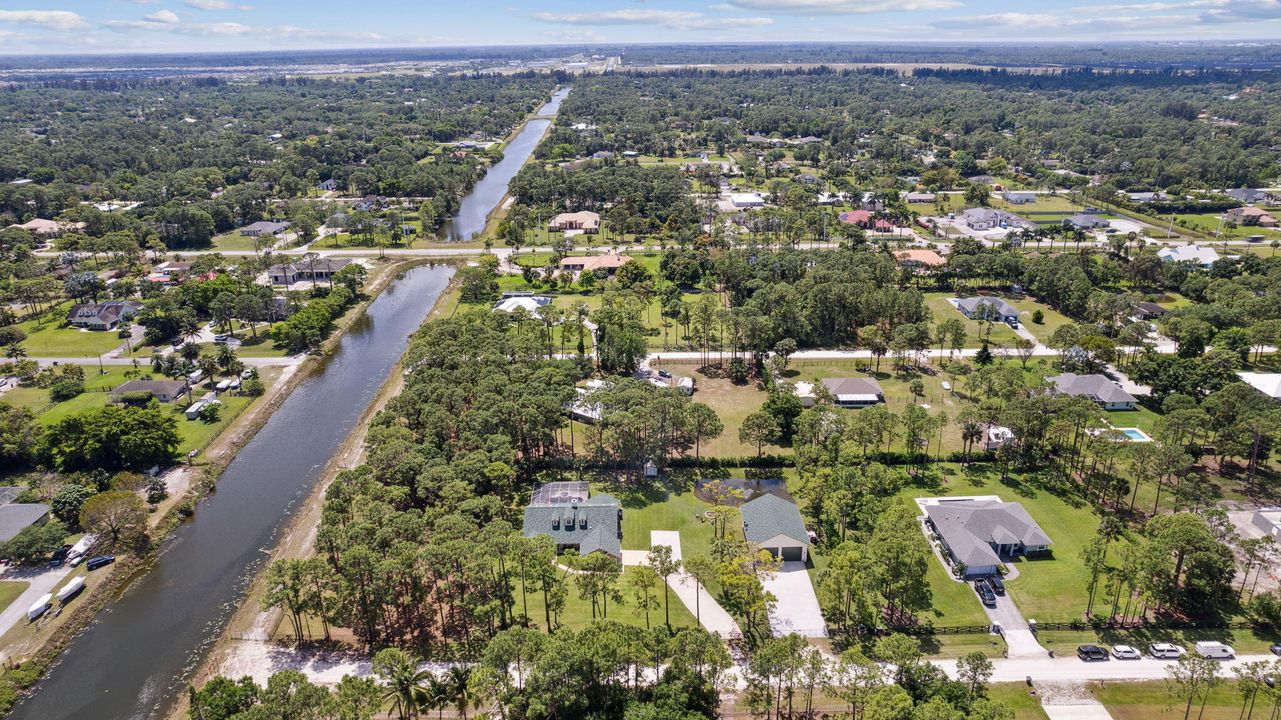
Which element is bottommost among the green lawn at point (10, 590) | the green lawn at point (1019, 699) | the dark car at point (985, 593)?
the green lawn at point (10, 590)

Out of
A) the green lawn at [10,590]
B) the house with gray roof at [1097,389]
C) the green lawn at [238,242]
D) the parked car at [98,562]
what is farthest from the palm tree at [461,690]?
the green lawn at [238,242]

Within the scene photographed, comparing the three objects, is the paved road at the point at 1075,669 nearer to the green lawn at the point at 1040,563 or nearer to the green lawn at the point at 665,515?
the green lawn at the point at 1040,563

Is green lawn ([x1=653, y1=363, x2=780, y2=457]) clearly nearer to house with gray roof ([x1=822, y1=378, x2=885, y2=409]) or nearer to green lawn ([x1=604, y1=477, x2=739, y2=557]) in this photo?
green lawn ([x1=604, y1=477, x2=739, y2=557])

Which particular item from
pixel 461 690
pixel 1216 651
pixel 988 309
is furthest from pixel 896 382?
pixel 461 690

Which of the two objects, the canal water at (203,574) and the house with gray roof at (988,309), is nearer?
the canal water at (203,574)

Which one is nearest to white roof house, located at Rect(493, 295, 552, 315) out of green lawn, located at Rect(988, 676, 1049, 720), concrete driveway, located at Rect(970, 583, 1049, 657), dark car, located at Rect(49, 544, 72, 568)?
dark car, located at Rect(49, 544, 72, 568)

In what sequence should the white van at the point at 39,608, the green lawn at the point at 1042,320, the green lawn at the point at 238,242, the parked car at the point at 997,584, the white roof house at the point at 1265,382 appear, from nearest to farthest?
the white van at the point at 39,608, the parked car at the point at 997,584, the white roof house at the point at 1265,382, the green lawn at the point at 1042,320, the green lawn at the point at 238,242
